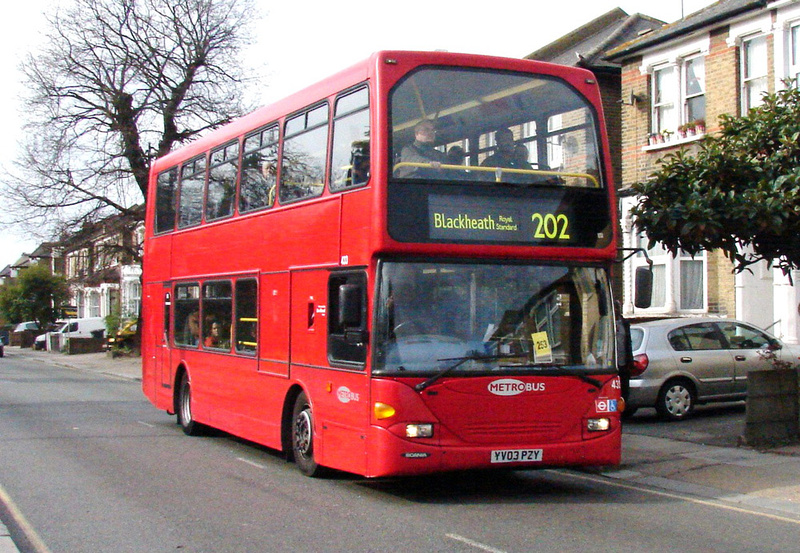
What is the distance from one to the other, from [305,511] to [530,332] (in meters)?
2.57

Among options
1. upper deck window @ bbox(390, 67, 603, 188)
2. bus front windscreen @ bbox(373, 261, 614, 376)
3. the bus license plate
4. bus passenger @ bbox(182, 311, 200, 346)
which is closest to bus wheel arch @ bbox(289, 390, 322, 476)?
bus front windscreen @ bbox(373, 261, 614, 376)

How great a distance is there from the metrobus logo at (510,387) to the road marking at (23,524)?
3.90 metres

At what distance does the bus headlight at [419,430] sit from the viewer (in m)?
8.48

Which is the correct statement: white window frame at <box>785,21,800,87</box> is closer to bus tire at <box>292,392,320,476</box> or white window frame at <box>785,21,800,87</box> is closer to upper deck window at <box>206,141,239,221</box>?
upper deck window at <box>206,141,239,221</box>

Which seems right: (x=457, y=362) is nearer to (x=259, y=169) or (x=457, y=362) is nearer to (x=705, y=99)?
(x=259, y=169)

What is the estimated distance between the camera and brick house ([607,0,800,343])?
65.9 feet

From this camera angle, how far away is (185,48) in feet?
124

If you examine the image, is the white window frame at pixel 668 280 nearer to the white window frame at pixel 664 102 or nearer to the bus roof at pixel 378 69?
the white window frame at pixel 664 102

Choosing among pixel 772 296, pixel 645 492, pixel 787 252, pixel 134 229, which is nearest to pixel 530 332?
pixel 645 492

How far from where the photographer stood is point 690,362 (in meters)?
15.1

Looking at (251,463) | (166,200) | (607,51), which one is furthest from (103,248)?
(251,463)

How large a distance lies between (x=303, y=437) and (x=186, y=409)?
4738mm

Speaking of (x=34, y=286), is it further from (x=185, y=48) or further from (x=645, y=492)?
(x=645, y=492)

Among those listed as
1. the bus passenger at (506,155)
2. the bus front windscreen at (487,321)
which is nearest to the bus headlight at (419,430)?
the bus front windscreen at (487,321)
